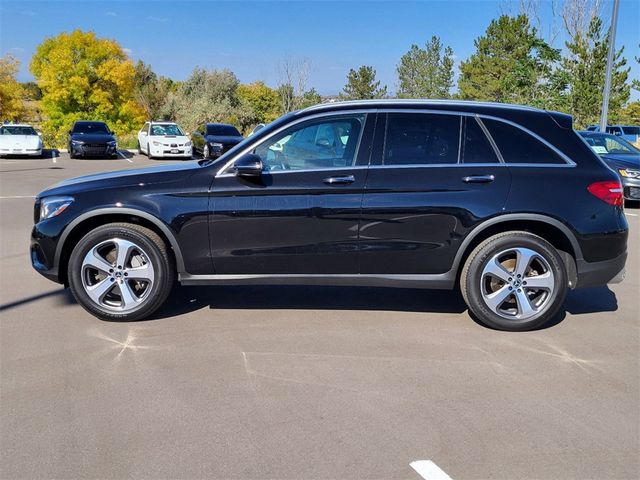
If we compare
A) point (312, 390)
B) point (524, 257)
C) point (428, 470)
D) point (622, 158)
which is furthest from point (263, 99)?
point (428, 470)

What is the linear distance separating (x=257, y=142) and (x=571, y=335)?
2.96m

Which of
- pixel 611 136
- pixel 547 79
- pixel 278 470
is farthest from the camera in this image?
pixel 547 79

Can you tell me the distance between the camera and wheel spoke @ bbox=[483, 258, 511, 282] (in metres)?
4.91

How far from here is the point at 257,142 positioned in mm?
4914

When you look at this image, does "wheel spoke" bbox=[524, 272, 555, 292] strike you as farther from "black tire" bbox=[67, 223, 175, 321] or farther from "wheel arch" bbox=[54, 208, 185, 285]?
"black tire" bbox=[67, 223, 175, 321]

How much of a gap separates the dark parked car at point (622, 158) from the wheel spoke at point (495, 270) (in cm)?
759

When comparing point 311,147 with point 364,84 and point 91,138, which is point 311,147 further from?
point 364,84

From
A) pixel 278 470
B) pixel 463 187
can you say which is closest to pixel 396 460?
pixel 278 470

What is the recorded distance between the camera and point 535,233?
505cm

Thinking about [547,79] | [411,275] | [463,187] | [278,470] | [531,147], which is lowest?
[278,470]

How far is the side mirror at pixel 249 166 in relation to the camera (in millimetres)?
4676

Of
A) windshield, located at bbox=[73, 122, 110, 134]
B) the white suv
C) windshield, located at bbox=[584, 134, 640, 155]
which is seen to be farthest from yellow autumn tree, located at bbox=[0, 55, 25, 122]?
windshield, located at bbox=[584, 134, 640, 155]

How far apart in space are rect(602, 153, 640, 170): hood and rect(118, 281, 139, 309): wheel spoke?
36.1ft

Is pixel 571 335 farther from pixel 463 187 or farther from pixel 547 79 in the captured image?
pixel 547 79
